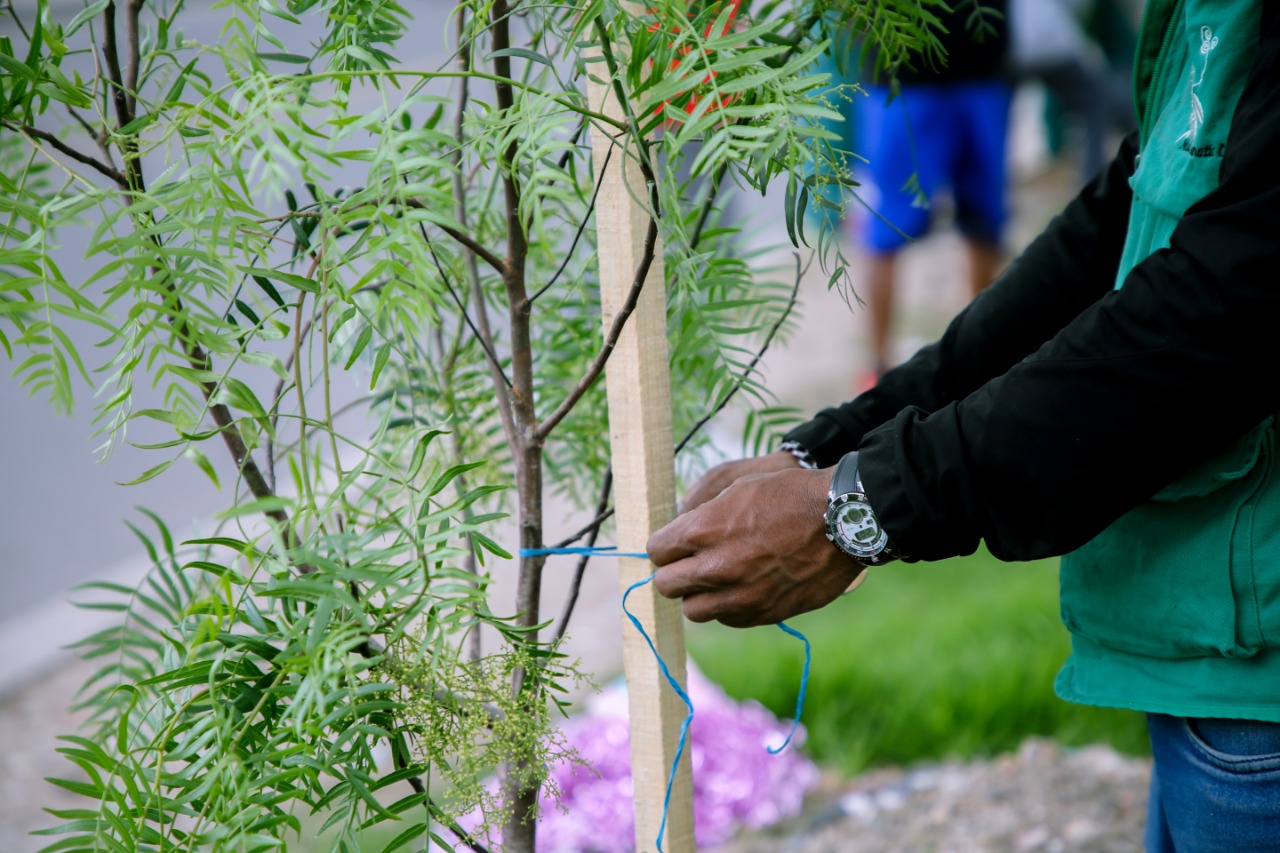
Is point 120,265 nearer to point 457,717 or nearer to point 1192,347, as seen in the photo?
point 457,717

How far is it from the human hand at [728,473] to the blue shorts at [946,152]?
9.30 feet

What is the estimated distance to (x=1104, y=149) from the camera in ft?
19.5

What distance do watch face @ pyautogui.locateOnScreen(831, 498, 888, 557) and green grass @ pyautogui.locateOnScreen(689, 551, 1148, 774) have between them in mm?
1501

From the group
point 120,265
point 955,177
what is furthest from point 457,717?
point 955,177

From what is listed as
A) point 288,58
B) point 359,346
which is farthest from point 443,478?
point 288,58

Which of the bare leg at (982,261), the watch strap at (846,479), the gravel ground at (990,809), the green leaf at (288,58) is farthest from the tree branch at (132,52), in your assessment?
the bare leg at (982,261)

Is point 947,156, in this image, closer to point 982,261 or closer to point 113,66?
point 982,261

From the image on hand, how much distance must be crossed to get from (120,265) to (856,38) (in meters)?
0.66

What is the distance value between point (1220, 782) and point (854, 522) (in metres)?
0.41

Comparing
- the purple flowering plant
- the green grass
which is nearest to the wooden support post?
the purple flowering plant

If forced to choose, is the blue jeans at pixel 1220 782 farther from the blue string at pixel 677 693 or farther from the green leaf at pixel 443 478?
the green leaf at pixel 443 478

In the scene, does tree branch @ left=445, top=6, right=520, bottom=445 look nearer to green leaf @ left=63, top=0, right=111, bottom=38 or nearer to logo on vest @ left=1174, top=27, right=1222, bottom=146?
green leaf @ left=63, top=0, right=111, bottom=38

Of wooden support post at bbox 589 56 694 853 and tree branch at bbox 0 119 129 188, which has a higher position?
tree branch at bbox 0 119 129 188

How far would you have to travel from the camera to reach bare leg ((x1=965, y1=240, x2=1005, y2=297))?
4.18 meters
